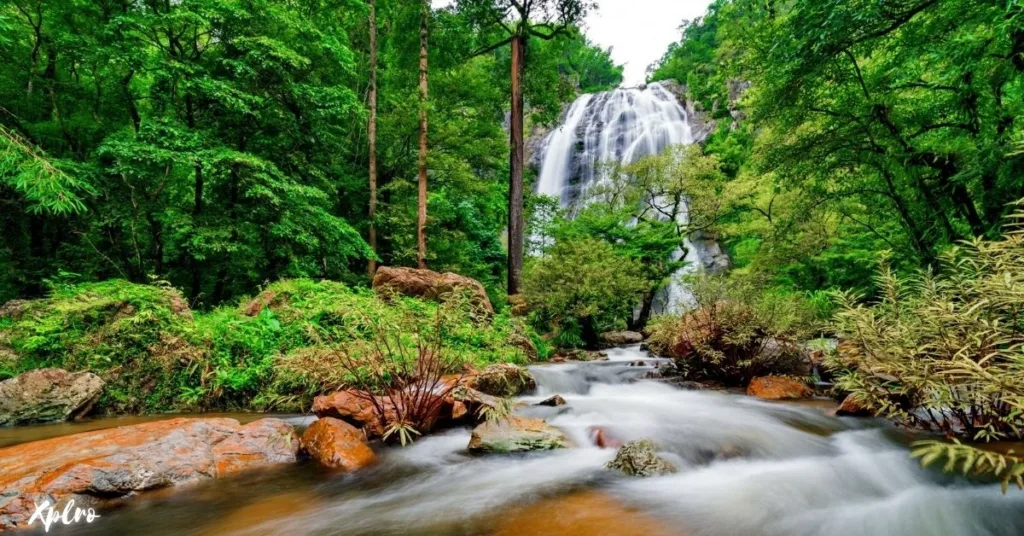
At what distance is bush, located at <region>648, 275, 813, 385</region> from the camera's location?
273 inches

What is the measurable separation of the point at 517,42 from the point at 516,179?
13.9 ft

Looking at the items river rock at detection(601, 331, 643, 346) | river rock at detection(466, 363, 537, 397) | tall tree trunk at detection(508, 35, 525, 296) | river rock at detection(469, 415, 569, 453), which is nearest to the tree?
tall tree trunk at detection(508, 35, 525, 296)

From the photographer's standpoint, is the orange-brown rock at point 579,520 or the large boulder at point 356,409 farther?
the large boulder at point 356,409

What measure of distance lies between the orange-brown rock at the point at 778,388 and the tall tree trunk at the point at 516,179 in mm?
6943

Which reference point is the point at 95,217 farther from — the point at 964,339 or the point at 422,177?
the point at 964,339

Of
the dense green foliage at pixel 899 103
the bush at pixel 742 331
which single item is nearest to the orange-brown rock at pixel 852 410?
the bush at pixel 742 331

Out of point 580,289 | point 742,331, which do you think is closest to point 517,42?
point 580,289

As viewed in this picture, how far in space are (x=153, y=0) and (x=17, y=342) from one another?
24.0 feet

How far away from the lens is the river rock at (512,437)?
4.43 meters

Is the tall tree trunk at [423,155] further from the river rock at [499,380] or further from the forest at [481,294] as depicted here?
the river rock at [499,380]

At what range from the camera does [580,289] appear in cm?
1147

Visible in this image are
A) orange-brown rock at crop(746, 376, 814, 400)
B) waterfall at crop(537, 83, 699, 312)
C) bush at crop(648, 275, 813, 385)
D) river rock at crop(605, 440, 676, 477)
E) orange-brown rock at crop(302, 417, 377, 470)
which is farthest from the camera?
waterfall at crop(537, 83, 699, 312)

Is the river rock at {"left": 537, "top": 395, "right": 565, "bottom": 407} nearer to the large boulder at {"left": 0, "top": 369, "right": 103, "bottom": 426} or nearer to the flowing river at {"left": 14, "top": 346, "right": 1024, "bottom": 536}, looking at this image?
the flowing river at {"left": 14, "top": 346, "right": 1024, "bottom": 536}

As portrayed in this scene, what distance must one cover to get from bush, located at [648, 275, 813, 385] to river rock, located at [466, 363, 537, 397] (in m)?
3.06
